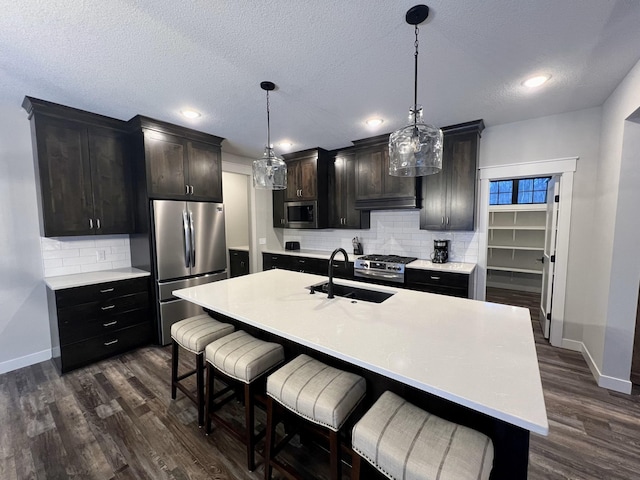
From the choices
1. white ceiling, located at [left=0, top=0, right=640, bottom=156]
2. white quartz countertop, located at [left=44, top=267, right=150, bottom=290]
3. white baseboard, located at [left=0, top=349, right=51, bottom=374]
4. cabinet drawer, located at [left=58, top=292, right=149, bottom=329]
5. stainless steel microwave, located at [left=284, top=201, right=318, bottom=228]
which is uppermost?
white ceiling, located at [left=0, top=0, right=640, bottom=156]

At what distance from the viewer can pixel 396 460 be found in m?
0.95

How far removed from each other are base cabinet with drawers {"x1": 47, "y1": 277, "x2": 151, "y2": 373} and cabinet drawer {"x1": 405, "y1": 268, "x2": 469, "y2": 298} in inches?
124

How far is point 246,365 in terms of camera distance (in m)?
1.56

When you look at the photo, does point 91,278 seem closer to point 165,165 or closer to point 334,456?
point 165,165

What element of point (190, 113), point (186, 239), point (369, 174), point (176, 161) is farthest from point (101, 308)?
point (369, 174)

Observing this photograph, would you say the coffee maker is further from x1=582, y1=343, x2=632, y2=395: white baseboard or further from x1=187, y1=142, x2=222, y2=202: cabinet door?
x1=187, y1=142, x2=222, y2=202: cabinet door

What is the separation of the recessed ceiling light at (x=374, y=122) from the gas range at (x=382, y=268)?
171 cm

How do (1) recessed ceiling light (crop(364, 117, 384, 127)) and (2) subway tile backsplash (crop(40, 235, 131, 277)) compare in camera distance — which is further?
(1) recessed ceiling light (crop(364, 117, 384, 127))

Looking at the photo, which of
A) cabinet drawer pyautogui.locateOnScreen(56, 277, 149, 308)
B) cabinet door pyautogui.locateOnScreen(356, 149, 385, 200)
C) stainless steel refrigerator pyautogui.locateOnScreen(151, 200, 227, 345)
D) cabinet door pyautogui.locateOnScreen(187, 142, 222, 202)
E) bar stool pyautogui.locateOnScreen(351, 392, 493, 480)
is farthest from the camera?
cabinet door pyautogui.locateOnScreen(356, 149, 385, 200)

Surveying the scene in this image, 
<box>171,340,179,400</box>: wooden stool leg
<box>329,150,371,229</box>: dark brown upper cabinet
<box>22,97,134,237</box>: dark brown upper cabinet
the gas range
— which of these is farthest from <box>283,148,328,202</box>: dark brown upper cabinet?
<box>171,340,179,400</box>: wooden stool leg

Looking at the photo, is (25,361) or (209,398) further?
(25,361)

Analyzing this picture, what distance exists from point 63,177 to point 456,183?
4.30 m

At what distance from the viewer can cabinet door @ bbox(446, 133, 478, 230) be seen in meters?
3.22

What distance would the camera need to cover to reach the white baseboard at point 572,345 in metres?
2.96
